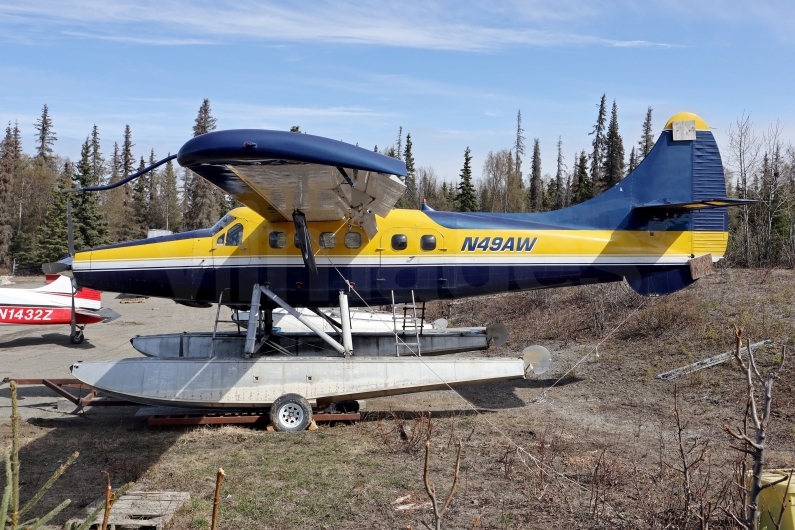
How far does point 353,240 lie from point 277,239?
1.18 meters

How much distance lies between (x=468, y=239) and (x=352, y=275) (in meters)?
1.92

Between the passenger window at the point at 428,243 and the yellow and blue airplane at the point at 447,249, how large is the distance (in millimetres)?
16

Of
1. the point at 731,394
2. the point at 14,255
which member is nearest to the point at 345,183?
the point at 731,394

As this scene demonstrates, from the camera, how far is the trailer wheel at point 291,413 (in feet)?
28.5

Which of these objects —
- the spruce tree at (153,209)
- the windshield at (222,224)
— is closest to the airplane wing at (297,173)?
the windshield at (222,224)

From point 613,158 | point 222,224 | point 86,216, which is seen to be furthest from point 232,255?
point 613,158

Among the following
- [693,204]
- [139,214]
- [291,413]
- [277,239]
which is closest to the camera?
[291,413]

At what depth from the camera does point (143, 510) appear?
5.37 meters

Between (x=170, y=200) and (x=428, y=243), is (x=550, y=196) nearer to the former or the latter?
(x=170, y=200)

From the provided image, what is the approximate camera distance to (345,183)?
26.4 feet

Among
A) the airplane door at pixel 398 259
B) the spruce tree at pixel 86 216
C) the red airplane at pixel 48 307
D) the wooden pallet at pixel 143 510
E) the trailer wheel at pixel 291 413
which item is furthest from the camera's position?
the spruce tree at pixel 86 216

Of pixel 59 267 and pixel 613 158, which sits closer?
pixel 59 267

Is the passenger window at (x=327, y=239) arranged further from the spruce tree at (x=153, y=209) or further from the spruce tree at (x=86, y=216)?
the spruce tree at (x=153, y=209)

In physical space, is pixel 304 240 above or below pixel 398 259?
above
